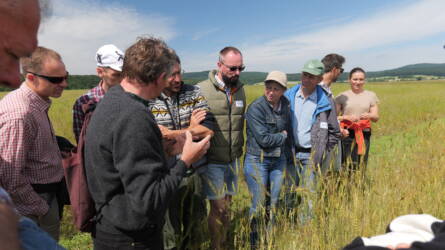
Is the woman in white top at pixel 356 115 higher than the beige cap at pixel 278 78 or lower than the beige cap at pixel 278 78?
lower

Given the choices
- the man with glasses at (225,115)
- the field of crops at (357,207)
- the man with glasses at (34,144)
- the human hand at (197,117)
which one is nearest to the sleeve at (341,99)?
the field of crops at (357,207)

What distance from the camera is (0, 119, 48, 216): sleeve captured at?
5.52 ft

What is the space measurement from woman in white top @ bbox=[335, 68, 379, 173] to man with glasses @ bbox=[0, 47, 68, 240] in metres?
3.50

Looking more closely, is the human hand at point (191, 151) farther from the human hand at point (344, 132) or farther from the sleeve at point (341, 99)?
the sleeve at point (341, 99)

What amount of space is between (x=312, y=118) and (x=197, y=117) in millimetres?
1537

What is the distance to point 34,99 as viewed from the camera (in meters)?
1.95

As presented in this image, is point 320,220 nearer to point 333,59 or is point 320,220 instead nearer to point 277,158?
point 277,158

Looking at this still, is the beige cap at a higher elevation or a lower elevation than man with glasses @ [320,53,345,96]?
lower

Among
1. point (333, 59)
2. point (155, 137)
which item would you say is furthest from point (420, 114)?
point (155, 137)

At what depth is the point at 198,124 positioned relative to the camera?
264cm

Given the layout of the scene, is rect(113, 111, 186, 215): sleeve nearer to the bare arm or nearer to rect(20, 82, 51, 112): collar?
rect(20, 82, 51, 112): collar

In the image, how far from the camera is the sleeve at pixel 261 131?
3.02m

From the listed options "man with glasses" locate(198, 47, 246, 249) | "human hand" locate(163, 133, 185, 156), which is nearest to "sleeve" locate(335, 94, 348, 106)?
"man with glasses" locate(198, 47, 246, 249)

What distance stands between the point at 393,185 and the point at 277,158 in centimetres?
117
